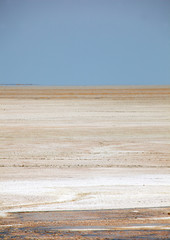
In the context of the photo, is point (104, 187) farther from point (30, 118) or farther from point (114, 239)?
point (30, 118)

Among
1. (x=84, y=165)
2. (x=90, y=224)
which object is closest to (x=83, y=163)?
(x=84, y=165)

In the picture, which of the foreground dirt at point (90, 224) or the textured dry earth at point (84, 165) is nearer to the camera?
the foreground dirt at point (90, 224)

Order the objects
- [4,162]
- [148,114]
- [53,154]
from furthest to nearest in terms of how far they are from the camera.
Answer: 1. [148,114]
2. [53,154]
3. [4,162]

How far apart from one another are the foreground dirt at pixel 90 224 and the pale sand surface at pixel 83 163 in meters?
0.05

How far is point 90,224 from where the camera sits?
78 cm

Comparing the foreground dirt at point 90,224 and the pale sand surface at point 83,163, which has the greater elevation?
the pale sand surface at point 83,163

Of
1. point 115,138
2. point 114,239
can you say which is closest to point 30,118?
point 115,138

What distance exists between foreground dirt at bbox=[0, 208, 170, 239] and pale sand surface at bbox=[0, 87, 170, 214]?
5 cm

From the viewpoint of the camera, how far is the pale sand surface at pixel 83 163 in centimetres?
97

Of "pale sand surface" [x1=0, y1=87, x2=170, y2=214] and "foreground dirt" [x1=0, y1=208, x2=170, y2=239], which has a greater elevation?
"pale sand surface" [x1=0, y1=87, x2=170, y2=214]

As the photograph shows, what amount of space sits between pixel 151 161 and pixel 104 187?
39cm

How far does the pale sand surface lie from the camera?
968mm

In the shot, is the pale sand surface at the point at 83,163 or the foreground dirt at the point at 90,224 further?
the pale sand surface at the point at 83,163

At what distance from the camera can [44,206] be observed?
907mm
